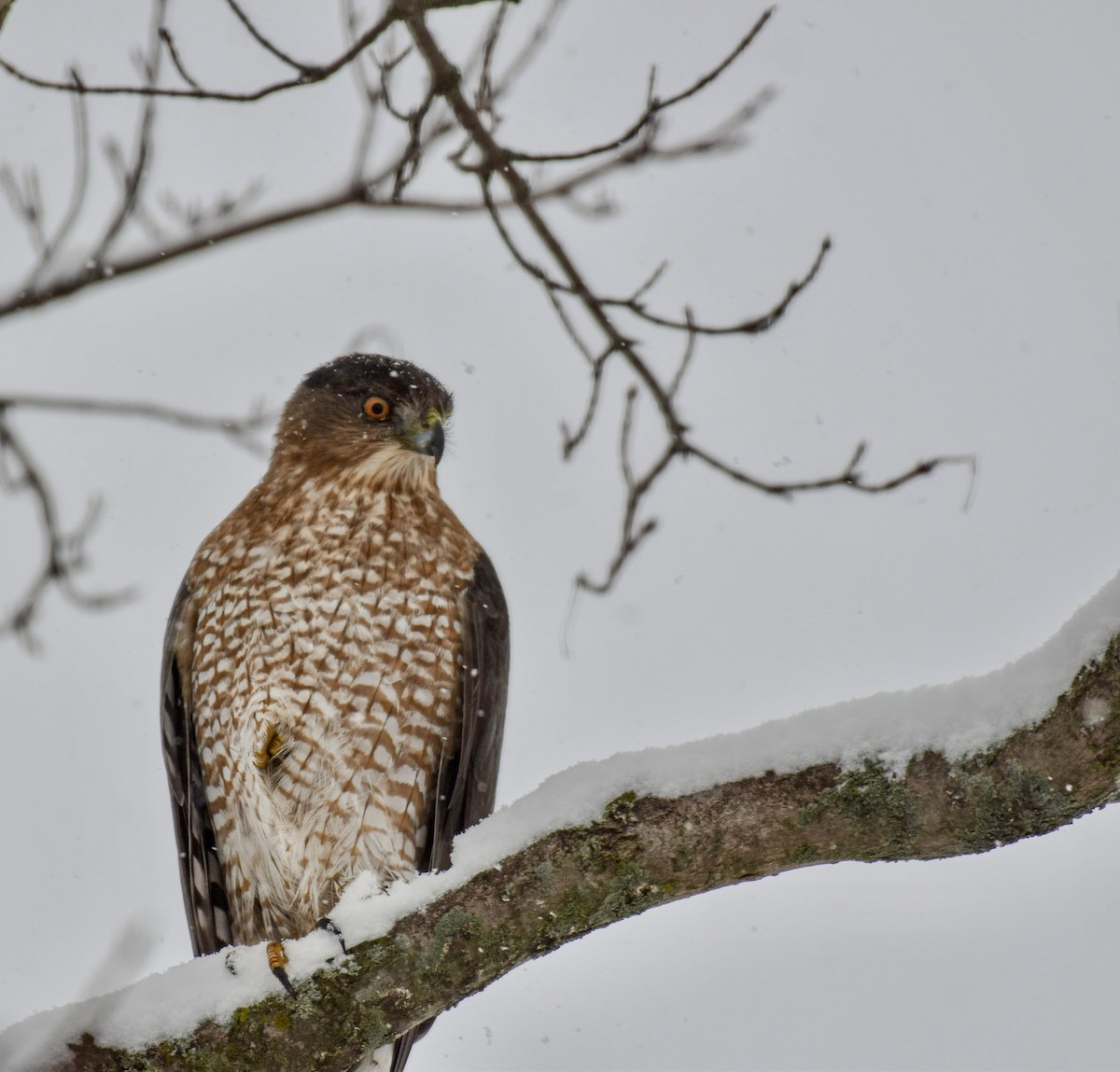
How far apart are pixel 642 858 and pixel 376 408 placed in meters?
2.95

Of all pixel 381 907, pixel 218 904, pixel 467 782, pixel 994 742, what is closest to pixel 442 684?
pixel 467 782

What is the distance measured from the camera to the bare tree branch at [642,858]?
275cm

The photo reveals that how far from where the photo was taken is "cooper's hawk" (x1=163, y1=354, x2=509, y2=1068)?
4.59 metres

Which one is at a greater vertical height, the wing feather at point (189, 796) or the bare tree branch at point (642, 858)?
the wing feather at point (189, 796)

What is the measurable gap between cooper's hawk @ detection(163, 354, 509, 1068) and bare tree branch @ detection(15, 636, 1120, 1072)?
4.80 feet

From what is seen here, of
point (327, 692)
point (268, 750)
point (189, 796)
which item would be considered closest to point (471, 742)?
point (327, 692)

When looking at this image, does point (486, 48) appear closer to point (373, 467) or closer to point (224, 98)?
point (224, 98)

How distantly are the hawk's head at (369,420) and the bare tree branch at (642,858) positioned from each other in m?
2.35

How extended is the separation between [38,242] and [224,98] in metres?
1.85

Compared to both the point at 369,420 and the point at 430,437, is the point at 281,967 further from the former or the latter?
the point at 369,420

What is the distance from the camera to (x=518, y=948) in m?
3.02

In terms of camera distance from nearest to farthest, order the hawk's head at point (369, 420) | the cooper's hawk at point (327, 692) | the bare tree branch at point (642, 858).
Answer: the bare tree branch at point (642, 858) → the cooper's hawk at point (327, 692) → the hawk's head at point (369, 420)

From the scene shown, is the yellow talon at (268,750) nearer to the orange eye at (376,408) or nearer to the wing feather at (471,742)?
the wing feather at (471,742)

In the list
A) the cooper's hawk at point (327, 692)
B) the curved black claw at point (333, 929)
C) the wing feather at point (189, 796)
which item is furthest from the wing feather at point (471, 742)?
the curved black claw at point (333, 929)
